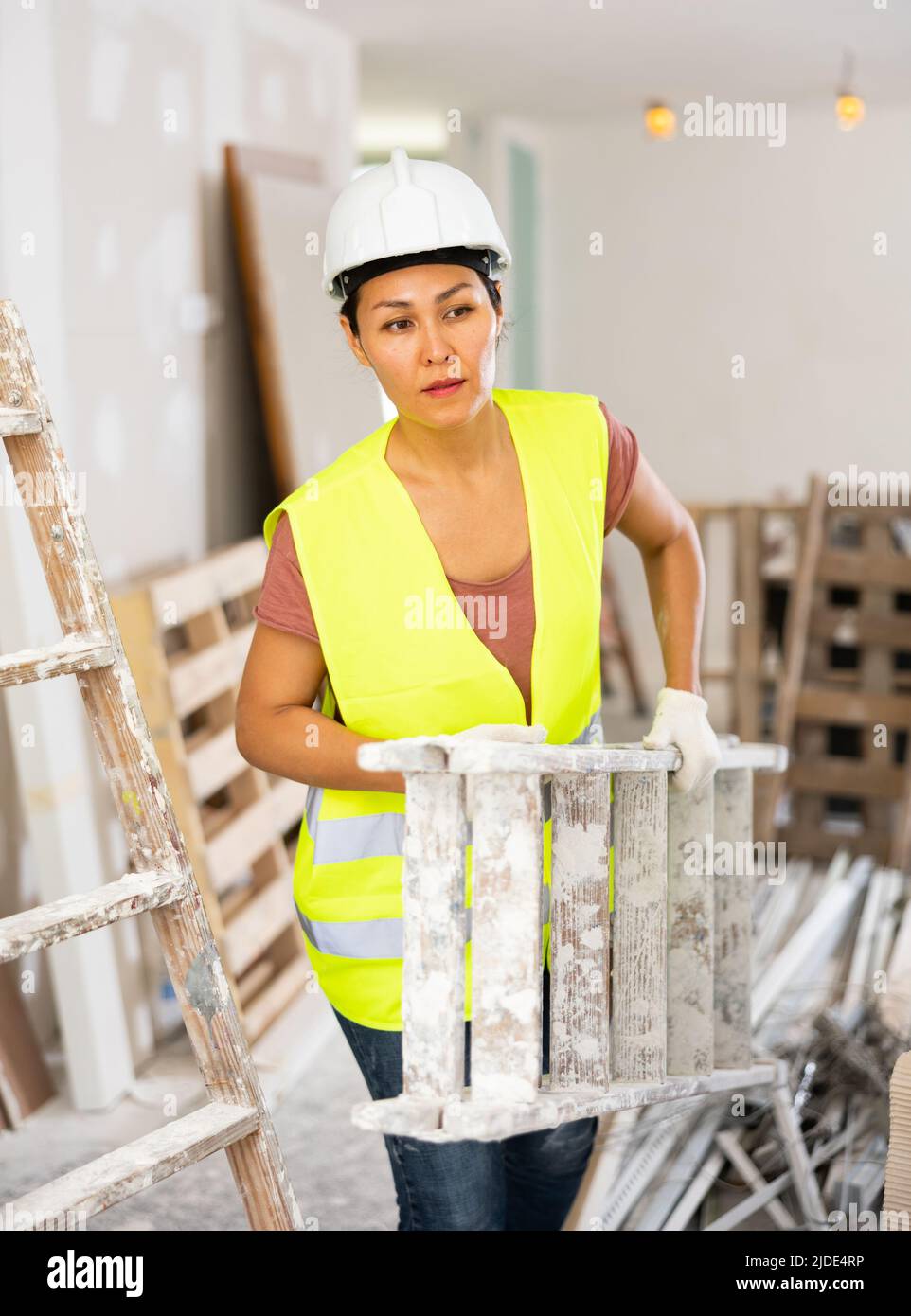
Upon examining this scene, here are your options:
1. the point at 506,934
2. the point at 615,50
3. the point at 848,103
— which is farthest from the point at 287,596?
the point at 848,103

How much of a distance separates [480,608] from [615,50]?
13.3 ft

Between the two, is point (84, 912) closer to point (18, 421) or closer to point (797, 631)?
point (18, 421)

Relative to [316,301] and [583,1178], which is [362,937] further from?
[316,301]

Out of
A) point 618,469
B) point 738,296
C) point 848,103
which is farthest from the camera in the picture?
point 738,296

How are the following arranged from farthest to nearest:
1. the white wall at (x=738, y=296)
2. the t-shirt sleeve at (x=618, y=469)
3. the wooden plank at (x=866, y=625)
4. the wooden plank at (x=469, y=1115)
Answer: the white wall at (x=738, y=296), the wooden plank at (x=866, y=625), the t-shirt sleeve at (x=618, y=469), the wooden plank at (x=469, y=1115)

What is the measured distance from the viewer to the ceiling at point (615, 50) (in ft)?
14.5

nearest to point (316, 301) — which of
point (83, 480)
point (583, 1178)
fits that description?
point (83, 480)

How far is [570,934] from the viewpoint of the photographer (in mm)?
1581

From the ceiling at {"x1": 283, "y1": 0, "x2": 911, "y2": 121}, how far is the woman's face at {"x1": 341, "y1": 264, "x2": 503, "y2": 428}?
301 cm

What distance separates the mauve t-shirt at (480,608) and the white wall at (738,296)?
5.76 meters

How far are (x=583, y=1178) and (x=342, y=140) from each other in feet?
12.7

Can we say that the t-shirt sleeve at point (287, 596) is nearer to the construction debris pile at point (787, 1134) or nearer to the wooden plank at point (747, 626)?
the construction debris pile at point (787, 1134)

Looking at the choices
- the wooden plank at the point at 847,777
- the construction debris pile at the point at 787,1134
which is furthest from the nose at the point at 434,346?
the wooden plank at the point at 847,777

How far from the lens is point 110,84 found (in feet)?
11.0
